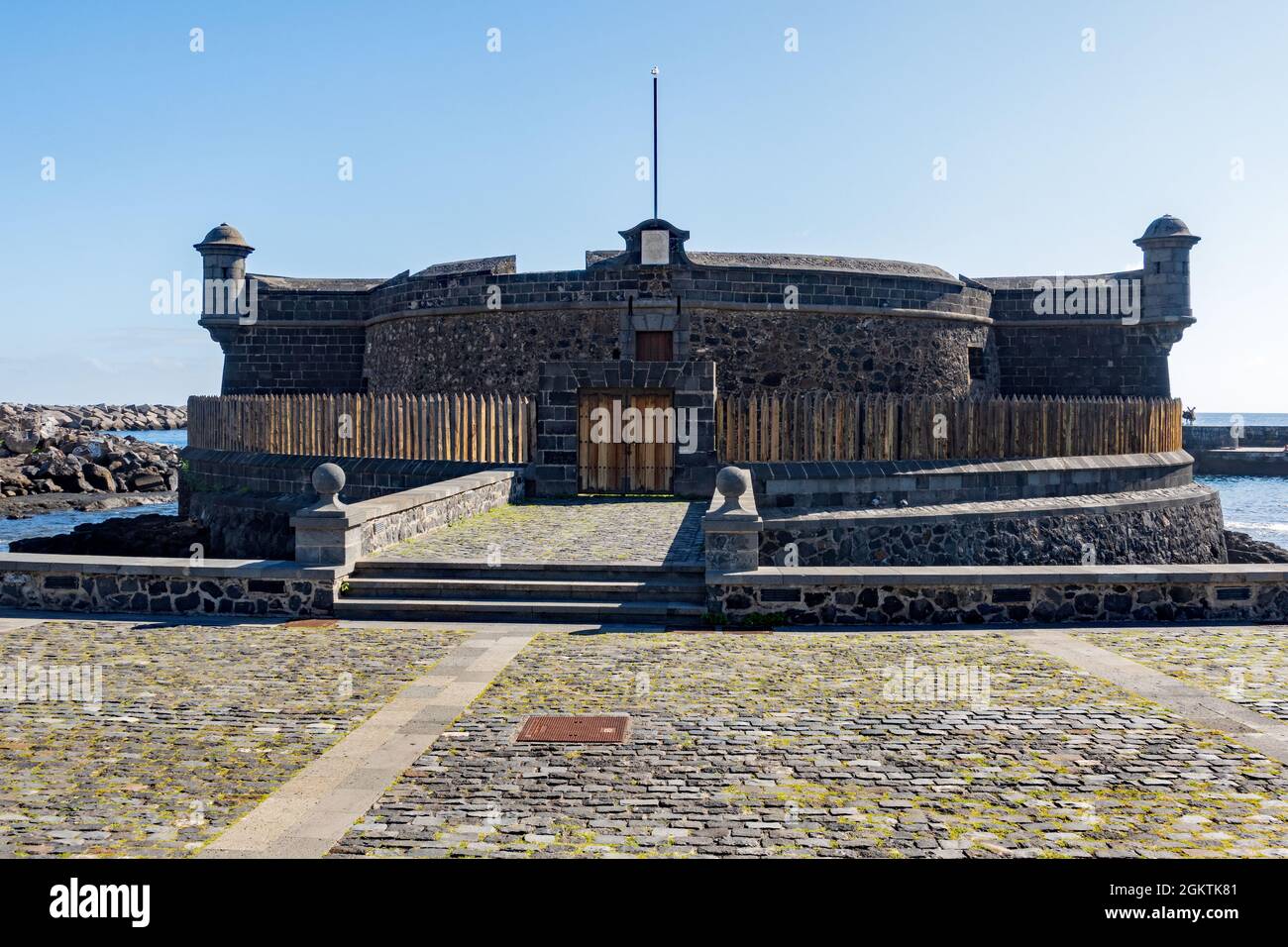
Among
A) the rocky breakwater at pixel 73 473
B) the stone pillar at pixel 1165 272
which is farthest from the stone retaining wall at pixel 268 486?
the stone pillar at pixel 1165 272

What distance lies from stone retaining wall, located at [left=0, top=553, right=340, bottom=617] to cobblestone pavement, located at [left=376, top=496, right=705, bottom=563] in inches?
46.8

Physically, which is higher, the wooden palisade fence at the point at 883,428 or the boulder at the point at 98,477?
the wooden palisade fence at the point at 883,428

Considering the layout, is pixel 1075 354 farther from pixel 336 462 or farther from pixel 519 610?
pixel 519 610

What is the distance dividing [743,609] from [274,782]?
552 cm

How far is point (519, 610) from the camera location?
10.5 metres

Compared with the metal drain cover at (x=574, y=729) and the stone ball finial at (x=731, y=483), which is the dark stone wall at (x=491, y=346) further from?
the metal drain cover at (x=574, y=729)

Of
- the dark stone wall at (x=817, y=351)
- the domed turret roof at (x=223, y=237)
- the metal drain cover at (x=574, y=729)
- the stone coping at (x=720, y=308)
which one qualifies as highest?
the domed turret roof at (x=223, y=237)

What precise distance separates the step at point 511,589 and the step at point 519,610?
17cm

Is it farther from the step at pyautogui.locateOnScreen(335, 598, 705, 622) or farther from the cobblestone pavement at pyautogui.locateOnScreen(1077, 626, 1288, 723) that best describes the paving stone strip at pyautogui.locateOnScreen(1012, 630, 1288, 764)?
the step at pyautogui.locateOnScreen(335, 598, 705, 622)

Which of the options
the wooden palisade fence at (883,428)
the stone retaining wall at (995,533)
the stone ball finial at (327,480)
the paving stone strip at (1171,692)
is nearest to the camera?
the paving stone strip at (1171,692)

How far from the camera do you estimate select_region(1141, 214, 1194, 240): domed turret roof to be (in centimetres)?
2836

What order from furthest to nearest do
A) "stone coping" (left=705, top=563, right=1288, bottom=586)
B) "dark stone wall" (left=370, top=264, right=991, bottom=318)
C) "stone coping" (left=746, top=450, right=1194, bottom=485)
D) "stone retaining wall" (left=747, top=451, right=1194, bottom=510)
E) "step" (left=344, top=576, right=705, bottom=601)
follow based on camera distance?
"dark stone wall" (left=370, top=264, right=991, bottom=318), "stone coping" (left=746, top=450, right=1194, bottom=485), "stone retaining wall" (left=747, top=451, right=1194, bottom=510), "step" (left=344, top=576, right=705, bottom=601), "stone coping" (left=705, top=563, right=1288, bottom=586)

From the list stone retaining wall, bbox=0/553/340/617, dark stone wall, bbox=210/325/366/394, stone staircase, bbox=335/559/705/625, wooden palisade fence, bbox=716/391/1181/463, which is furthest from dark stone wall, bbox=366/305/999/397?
stone retaining wall, bbox=0/553/340/617

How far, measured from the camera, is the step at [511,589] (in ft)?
35.6
